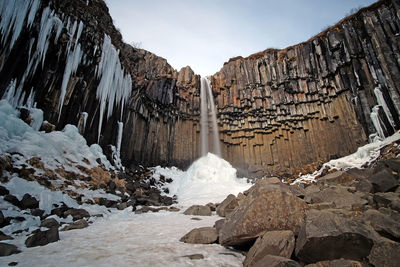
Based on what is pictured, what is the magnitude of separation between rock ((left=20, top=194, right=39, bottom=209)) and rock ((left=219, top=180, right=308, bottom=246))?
4977mm

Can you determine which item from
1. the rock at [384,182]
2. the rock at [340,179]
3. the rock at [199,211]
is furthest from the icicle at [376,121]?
the rock at [199,211]

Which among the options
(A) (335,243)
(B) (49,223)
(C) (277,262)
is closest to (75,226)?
(B) (49,223)

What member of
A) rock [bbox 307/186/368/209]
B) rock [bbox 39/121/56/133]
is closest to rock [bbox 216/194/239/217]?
rock [bbox 307/186/368/209]

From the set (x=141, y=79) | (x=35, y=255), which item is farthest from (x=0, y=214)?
(x=141, y=79)

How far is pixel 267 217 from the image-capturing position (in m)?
3.13

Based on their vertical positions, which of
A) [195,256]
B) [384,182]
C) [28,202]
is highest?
[384,182]

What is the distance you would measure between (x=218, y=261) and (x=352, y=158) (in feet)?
53.3

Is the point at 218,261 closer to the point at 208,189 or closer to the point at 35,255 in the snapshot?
the point at 35,255

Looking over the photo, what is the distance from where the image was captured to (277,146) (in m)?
21.5

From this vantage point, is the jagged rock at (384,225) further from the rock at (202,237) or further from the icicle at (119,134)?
the icicle at (119,134)

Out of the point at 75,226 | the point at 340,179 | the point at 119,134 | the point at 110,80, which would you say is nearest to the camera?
the point at 75,226

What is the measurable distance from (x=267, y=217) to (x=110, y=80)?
1376 cm

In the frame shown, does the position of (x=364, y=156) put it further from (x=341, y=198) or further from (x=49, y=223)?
(x=49, y=223)

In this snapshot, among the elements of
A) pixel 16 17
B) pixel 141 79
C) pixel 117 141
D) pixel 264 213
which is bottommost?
pixel 264 213
